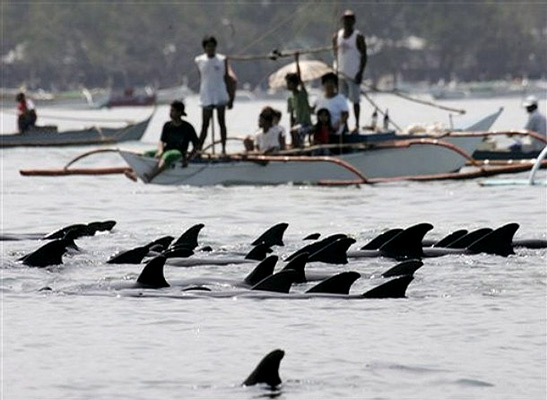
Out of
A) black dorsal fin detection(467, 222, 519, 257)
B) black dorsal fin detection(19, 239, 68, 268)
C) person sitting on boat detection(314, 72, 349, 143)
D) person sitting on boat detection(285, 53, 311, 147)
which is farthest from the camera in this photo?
person sitting on boat detection(285, 53, 311, 147)

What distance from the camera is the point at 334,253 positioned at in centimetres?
1953

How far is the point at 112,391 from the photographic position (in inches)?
551

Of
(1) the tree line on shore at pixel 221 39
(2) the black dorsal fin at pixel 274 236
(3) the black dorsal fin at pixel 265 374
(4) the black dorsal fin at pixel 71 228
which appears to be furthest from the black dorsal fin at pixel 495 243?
(1) the tree line on shore at pixel 221 39

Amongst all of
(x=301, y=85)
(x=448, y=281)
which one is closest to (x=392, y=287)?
(x=448, y=281)

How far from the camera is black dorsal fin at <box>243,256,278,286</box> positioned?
701 inches

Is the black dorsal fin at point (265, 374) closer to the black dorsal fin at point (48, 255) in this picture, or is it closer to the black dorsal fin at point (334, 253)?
the black dorsal fin at point (334, 253)

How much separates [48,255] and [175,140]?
37.6ft

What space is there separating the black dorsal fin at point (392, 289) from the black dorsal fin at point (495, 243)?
3008 mm

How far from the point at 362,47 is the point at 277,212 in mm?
4100

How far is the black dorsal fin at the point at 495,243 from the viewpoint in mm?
20750

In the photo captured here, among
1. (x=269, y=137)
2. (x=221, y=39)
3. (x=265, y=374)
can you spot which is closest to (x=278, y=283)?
(x=265, y=374)

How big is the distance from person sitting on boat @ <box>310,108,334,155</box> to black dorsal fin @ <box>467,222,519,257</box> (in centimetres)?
987

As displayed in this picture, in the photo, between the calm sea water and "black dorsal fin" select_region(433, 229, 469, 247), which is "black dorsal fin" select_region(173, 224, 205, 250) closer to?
the calm sea water

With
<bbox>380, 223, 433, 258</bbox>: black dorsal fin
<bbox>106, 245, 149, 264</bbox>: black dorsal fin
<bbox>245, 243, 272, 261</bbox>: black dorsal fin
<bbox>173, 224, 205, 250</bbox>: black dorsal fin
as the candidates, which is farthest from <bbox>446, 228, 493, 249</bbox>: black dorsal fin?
<bbox>106, 245, 149, 264</bbox>: black dorsal fin
